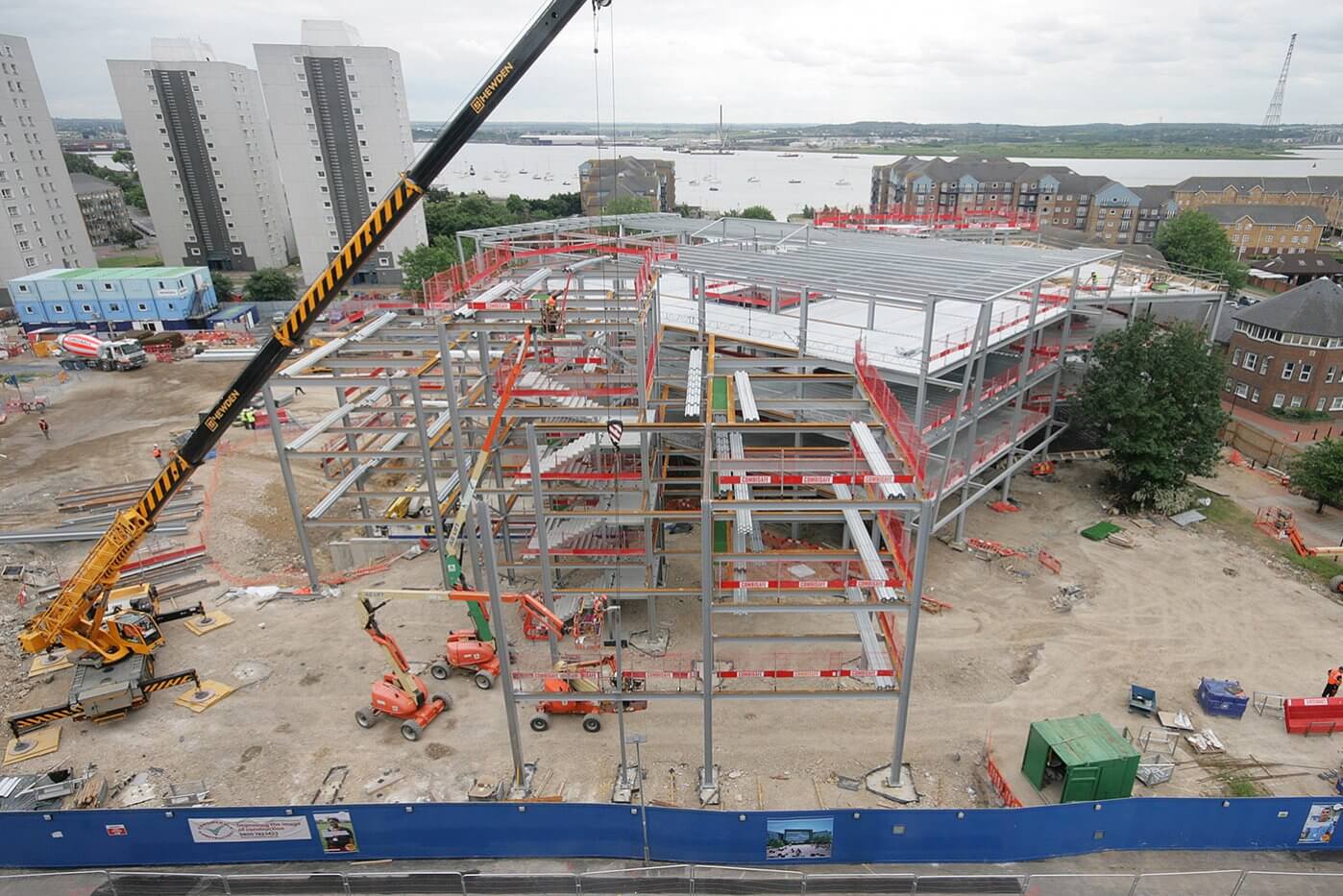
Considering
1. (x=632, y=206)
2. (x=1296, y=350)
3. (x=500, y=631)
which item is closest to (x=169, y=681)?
(x=500, y=631)

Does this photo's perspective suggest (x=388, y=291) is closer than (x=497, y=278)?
No

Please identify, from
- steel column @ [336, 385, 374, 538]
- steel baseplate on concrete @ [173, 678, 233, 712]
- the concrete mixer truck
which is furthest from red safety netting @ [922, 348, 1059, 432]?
the concrete mixer truck

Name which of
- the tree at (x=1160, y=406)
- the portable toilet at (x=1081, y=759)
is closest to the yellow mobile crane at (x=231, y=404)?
the portable toilet at (x=1081, y=759)

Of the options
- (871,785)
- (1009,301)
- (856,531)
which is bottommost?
(871,785)

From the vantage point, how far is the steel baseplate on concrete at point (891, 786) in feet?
45.9

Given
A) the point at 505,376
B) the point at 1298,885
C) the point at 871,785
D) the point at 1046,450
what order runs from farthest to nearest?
the point at 1046,450, the point at 505,376, the point at 871,785, the point at 1298,885

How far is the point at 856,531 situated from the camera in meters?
15.5

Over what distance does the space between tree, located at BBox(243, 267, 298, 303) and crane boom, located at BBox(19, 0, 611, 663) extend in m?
47.8

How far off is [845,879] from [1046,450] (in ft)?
73.6

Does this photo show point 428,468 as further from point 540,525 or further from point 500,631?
point 500,631

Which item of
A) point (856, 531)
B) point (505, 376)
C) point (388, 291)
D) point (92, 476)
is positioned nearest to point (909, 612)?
point (856, 531)

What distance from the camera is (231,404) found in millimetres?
15367

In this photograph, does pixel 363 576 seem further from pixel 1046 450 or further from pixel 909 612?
pixel 1046 450

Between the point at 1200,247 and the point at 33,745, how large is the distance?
7282cm
